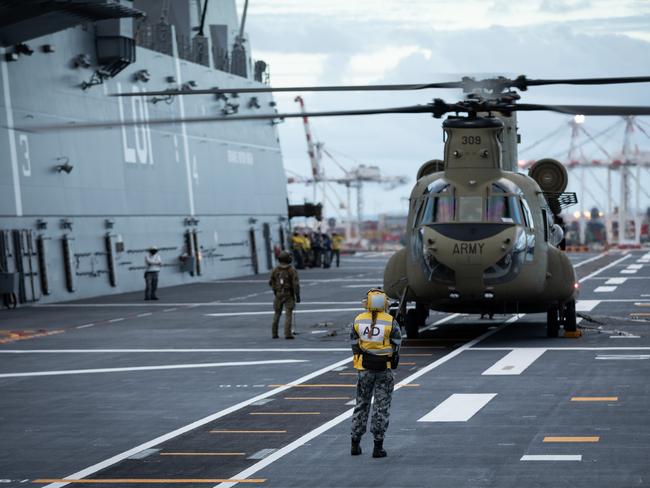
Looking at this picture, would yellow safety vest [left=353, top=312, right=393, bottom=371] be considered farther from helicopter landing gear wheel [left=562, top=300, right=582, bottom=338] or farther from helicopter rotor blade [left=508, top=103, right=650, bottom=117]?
helicopter landing gear wheel [left=562, top=300, right=582, bottom=338]

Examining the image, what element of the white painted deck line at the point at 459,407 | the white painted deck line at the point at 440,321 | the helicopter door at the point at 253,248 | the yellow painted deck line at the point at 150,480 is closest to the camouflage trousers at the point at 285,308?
the white painted deck line at the point at 440,321

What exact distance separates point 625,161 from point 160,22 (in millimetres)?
148052

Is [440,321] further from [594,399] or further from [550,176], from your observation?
[594,399]

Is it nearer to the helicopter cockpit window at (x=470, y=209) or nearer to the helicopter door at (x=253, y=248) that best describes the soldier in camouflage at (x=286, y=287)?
the helicopter cockpit window at (x=470, y=209)

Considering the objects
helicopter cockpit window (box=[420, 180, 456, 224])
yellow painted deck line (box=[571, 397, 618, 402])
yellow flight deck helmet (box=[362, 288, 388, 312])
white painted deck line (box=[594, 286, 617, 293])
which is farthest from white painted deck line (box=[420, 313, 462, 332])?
yellow flight deck helmet (box=[362, 288, 388, 312])

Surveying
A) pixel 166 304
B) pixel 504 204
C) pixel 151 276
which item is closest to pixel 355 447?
pixel 504 204

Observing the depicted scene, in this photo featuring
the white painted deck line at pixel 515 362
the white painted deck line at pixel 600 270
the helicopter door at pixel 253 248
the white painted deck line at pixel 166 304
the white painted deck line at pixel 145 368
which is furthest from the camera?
the helicopter door at pixel 253 248

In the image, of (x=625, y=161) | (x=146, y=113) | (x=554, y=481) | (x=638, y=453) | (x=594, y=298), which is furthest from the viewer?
(x=625, y=161)

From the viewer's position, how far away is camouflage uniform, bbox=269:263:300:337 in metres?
27.6

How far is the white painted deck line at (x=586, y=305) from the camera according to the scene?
3419 cm

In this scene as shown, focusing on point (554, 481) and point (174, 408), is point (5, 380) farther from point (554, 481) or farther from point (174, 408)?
point (554, 481)

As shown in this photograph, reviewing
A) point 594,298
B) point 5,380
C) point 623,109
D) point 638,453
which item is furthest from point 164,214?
point 638,453

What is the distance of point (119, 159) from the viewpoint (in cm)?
4828

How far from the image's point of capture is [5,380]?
71.4 ft
